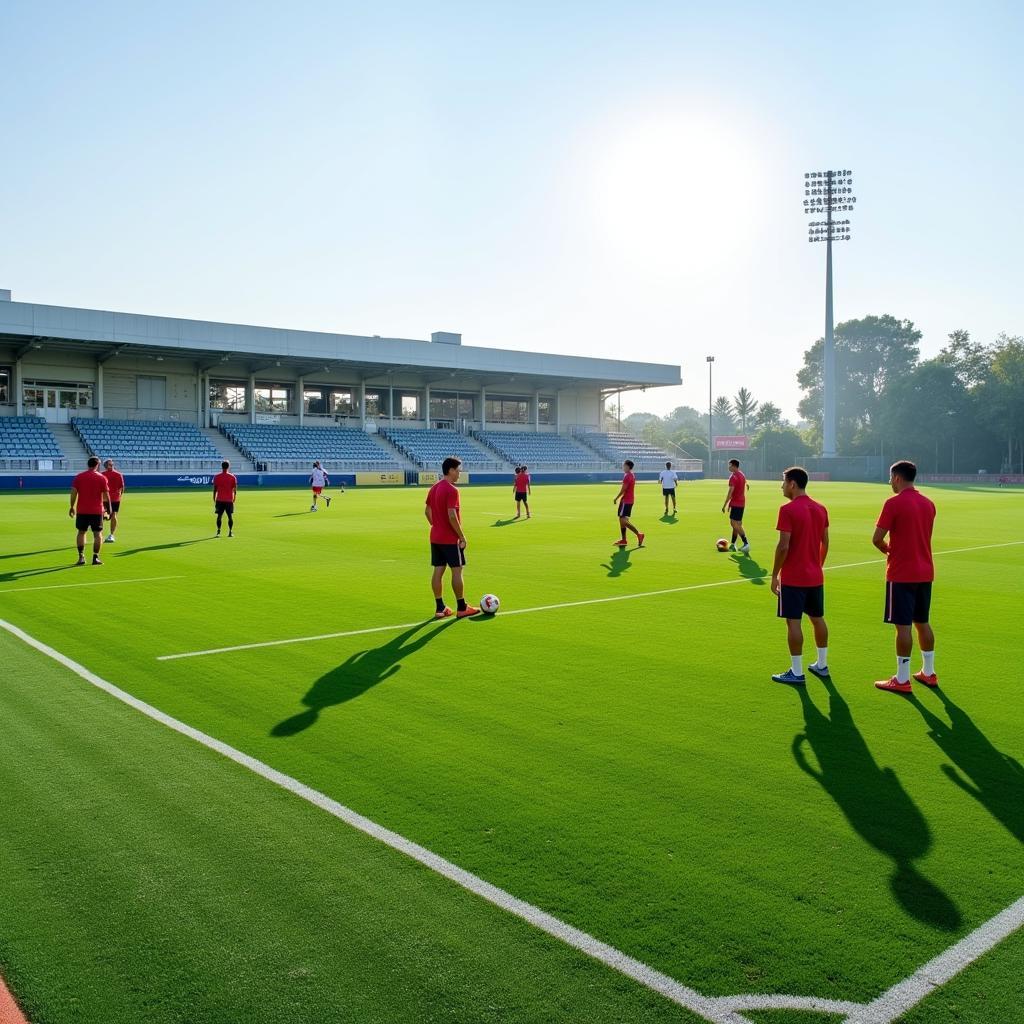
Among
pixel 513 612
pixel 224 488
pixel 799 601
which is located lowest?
pixel 513 612

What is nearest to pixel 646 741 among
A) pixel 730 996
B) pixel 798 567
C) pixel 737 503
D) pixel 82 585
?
pixel 798 567

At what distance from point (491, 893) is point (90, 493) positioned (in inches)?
582

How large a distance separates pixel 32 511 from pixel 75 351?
94.8 ft

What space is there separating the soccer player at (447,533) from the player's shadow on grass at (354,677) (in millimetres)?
969

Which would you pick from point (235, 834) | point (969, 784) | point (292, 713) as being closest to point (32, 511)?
point (292, 713)

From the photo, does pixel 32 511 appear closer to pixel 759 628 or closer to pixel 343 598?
pixel 343 598

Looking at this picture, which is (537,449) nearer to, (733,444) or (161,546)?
(733,444)

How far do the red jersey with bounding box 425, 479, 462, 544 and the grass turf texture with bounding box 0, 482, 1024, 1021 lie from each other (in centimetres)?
113

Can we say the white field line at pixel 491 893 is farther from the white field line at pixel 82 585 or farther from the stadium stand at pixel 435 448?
the stadium stand at pixel 435 448

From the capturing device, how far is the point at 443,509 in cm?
1139

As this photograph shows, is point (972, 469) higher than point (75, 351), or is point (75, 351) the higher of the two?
point (75, 351)

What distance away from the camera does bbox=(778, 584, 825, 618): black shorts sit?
334 inches

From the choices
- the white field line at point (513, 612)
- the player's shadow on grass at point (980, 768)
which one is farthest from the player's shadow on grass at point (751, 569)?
the player's shadow on grass at point (980, 768)

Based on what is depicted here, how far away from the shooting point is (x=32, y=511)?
30453 millimetres
